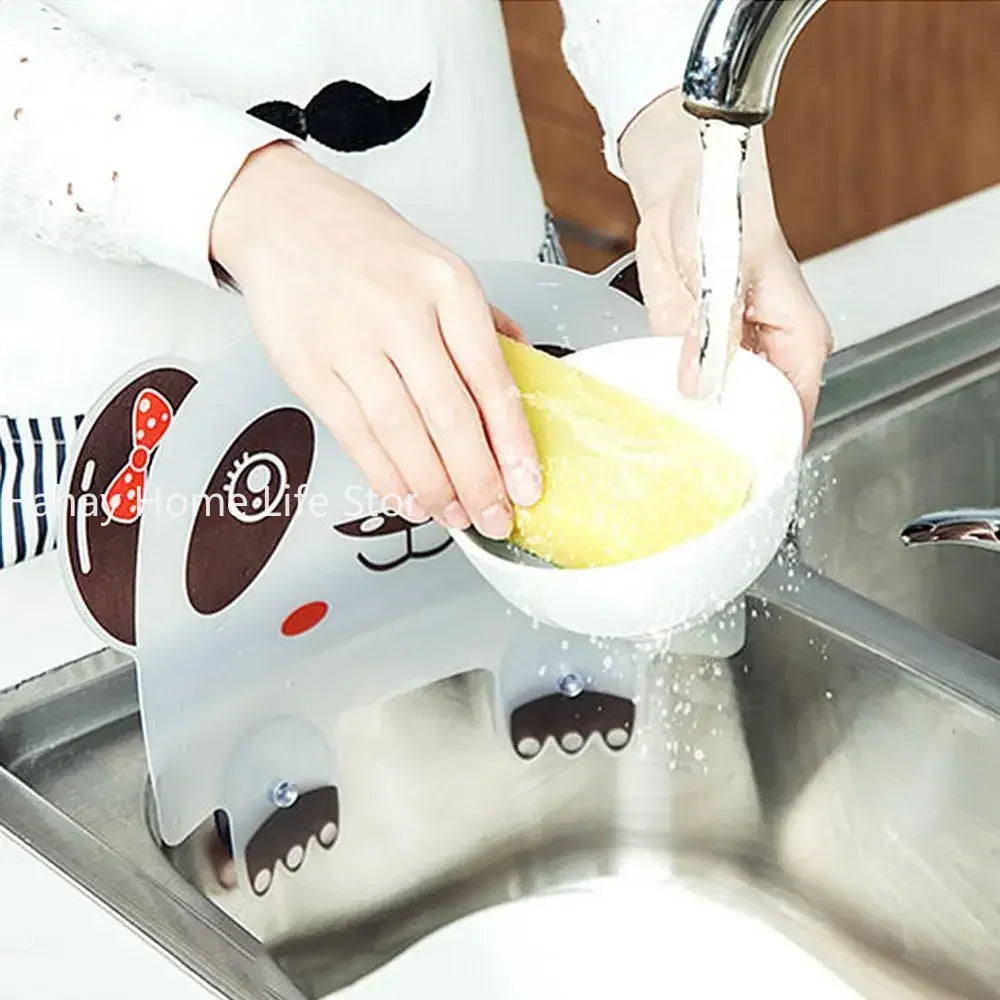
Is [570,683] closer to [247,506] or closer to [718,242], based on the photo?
[247,506]

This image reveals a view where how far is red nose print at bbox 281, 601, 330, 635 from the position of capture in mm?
729

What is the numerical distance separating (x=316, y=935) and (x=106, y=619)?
0.17 metres

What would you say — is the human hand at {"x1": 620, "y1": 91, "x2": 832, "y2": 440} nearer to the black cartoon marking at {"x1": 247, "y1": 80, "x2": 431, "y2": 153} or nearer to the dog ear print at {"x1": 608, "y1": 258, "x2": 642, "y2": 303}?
the dog ear print at {"x1": 608, "y1": 258, "x2": 642, "y2": 303}

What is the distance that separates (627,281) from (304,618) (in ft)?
0.61

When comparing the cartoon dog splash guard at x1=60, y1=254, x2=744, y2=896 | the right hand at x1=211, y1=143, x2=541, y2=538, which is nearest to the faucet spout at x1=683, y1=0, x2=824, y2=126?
the right hand at x1=211, y1=143, x2=541, y2=538

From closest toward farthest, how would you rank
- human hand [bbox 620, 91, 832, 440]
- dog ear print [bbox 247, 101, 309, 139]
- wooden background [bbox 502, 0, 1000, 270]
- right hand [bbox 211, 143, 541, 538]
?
1. right hand [bbox 211, 143, 541, 538]
2. human hand [bbox 620, 91, 832, 440]
3. dog ear print [bbox 247, 101, 309, 139]
4. wooden background [bbox 502, 0, 1000, 270]

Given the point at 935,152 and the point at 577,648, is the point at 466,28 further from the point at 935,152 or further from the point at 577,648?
the point at 935,152

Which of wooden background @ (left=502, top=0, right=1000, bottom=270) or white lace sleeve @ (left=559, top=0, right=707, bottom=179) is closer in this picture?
white lace sleeve @ (left=559, top=0, right=707, bottom=179)

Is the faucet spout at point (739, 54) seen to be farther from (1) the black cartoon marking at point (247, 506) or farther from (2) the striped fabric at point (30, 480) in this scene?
(2) the striped fabric at point (30, 480)

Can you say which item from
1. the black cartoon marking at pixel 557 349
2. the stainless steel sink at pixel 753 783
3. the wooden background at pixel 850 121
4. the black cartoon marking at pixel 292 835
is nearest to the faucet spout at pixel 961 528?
the stainless steel sink at pixel 753 783

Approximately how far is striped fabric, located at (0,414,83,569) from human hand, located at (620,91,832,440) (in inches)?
10.7

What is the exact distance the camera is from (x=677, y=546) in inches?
22.7

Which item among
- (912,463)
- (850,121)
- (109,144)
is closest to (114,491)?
(109,144)

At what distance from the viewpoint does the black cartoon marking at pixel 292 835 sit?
2.35 feet
